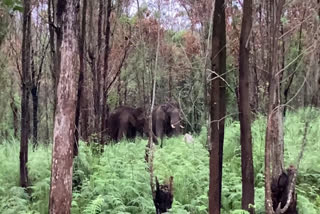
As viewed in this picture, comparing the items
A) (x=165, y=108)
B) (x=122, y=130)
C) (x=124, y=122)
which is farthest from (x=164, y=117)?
(x=122, y=130)

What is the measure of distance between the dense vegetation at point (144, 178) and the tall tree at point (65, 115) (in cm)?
83

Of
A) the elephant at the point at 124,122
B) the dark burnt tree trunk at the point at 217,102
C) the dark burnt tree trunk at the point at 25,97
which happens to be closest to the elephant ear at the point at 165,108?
the elephant at the point at 124,122

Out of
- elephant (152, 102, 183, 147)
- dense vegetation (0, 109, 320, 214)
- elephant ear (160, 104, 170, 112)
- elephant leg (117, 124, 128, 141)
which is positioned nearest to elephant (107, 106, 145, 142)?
elephant leg (117, 124, 128, 141)

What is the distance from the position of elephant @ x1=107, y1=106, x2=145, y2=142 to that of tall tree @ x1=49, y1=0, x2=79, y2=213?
11.0 meters

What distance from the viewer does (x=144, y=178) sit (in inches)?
315

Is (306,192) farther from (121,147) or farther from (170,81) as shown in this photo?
(170,81)

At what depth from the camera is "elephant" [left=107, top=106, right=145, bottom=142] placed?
16672 millimetres

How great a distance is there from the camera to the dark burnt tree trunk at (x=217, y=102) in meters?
5.57

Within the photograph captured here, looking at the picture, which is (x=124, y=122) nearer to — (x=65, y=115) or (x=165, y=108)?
(x=165, y=108)

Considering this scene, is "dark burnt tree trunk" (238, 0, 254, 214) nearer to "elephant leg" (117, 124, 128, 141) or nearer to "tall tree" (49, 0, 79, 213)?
"tall tree" (49, 0, 79, 213)

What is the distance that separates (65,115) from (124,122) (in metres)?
11.2

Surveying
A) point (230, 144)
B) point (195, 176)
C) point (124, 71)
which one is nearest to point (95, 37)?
point (230, 144)

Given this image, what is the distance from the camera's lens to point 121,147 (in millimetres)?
11266

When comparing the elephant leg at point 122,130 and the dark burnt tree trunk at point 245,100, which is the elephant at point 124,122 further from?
the dark burnt tree trunk at point 245,100
